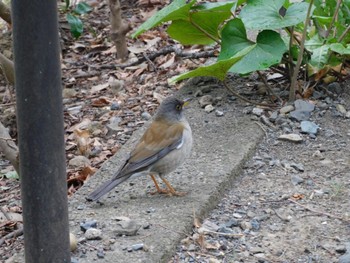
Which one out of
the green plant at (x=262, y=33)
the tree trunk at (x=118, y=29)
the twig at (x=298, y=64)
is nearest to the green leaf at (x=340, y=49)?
the green plant at (x=262, y=33)

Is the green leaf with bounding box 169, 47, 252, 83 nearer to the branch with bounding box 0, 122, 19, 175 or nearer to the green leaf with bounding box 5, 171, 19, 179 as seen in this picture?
the branch with bounding box 0, 122, 19, 175

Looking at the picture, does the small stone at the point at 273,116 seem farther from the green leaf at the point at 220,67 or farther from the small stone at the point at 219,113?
the green leaf at the point at 220,67

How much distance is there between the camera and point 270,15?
520 cm

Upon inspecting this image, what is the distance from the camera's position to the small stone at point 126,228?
152 inches

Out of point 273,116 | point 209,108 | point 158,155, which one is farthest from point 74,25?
point 158,155

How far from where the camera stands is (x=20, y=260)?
370cm

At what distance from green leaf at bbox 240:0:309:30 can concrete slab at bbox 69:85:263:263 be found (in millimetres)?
714

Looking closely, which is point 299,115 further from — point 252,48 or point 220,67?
point 220,67

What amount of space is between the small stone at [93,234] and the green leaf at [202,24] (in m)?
2.02

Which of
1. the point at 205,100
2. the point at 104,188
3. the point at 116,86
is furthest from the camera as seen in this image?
the point at 116,86

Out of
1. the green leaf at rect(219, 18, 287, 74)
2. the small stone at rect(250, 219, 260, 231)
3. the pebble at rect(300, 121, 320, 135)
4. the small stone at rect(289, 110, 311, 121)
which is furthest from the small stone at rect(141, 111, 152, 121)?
the small stone at rect(250, 219, 260, 231)

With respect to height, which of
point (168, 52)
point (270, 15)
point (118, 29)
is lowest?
point (168, 52)

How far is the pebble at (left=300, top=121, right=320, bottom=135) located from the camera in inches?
207

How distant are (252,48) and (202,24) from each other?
441 mm
